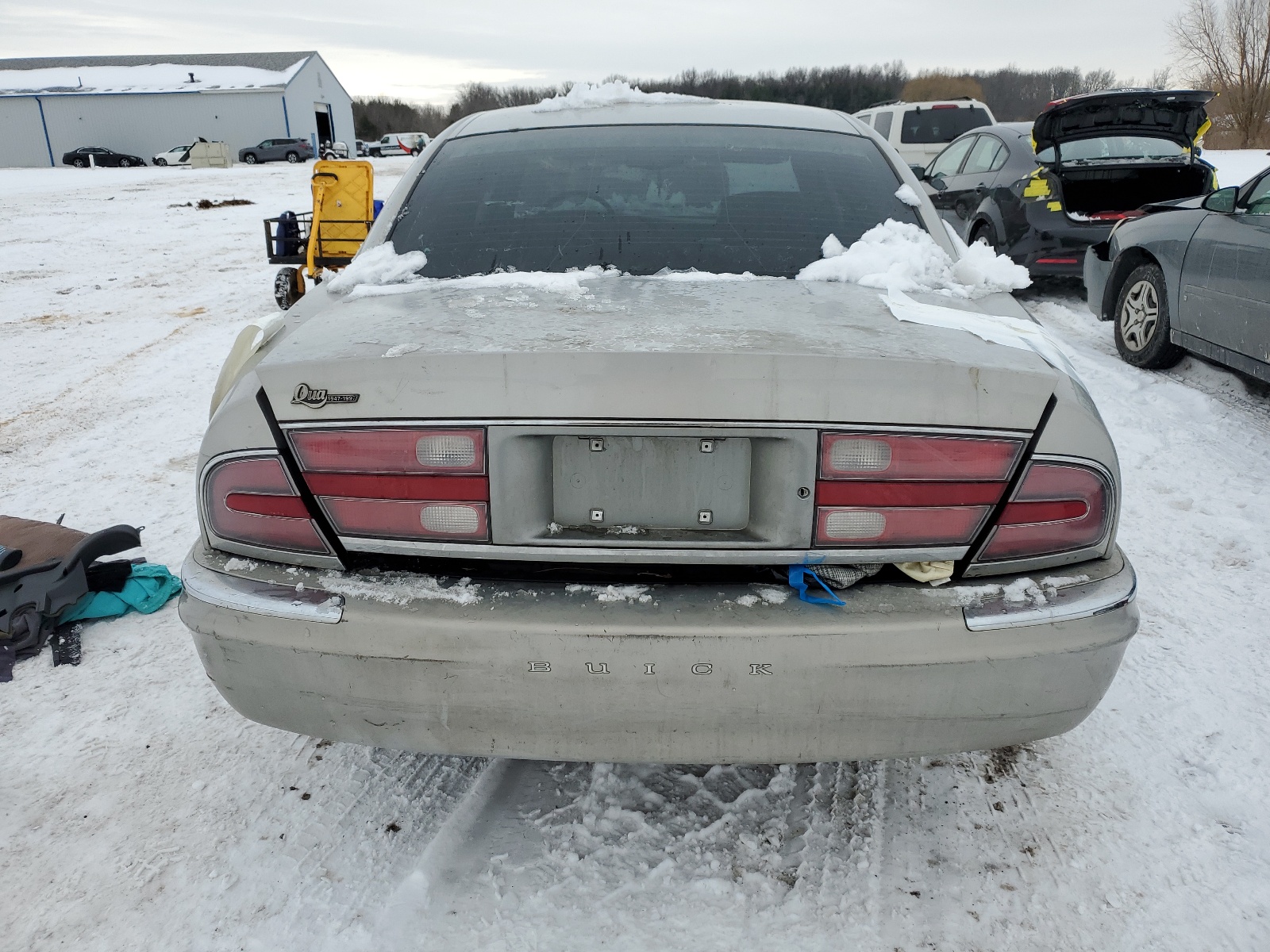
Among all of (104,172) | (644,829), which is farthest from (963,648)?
(104,172)

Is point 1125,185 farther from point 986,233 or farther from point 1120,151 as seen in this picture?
point 986,233

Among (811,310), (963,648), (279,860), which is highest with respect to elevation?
(811,310)

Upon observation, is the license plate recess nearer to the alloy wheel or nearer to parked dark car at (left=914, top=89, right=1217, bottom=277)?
the alloy wheel

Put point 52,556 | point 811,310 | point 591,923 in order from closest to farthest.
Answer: point 591,923
point 811,310
point 52,556

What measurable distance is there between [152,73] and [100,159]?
38.5 feet

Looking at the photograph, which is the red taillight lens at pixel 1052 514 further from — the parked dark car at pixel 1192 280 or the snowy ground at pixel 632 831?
the parked dark car at pixel 1192 280

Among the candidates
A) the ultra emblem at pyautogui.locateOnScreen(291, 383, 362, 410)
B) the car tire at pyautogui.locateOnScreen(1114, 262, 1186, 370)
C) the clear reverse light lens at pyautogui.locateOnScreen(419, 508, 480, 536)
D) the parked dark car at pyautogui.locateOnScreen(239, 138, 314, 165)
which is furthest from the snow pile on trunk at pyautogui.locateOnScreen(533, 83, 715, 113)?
the parked dark car at pyautogui.locateOnScreen(239, 138, 314, 165)

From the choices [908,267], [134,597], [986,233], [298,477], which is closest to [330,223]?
[134,597]

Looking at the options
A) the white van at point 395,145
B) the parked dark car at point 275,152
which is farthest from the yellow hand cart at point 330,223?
the white van at point 395,145

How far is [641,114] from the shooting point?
2.88m

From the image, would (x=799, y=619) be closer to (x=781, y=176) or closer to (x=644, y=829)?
(x=644, y=829)

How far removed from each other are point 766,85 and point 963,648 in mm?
65146

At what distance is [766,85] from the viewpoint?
60062 mm

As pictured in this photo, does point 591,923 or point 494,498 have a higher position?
point 494,498
